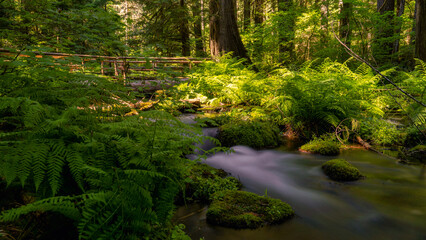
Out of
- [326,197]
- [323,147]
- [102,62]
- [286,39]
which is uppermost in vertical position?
[286,39]

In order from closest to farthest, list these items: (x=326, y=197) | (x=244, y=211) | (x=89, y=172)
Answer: (x=89, y=172)
(x=244, y=211)
(x=326, y=197)

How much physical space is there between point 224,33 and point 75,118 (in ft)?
31.5

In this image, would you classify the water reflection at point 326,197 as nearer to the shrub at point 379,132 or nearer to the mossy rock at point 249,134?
the mossy rock at point 249,134

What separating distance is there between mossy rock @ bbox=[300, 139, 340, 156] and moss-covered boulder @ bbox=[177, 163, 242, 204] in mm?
2357

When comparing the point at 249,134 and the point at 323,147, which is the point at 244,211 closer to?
the point at 249,134

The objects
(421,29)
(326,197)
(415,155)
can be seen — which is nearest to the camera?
(326,197)

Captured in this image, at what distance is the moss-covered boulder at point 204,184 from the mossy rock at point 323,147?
92.8 inches

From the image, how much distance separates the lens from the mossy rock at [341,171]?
4062 millimetres

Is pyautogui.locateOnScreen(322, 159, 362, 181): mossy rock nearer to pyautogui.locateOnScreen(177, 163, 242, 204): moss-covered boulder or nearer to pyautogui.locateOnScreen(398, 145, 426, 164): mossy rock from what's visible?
pyautogui.locateOnScreen(398, 145, 426, 164): mossy rock

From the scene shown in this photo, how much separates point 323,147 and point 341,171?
3.94 feet

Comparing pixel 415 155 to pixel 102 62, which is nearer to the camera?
pixel 415 155

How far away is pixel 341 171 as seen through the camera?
4133mm

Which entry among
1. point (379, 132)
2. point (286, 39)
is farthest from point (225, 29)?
point (379, 132)

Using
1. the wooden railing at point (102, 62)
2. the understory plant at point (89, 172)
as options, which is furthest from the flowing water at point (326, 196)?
the wooden railing at point (102, 62)
